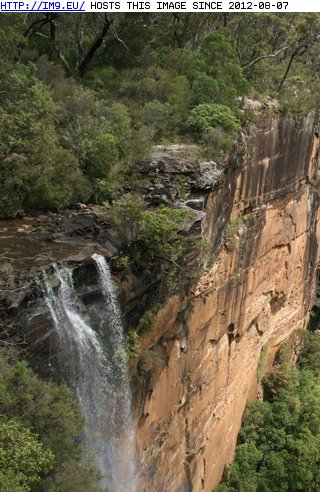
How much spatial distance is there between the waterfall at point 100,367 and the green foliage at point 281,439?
26.1 ft

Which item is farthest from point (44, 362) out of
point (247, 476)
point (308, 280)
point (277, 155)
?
point (308, 280)

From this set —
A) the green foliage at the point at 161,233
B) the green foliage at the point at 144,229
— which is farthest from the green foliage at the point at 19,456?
the green foliage at the point at 161,233

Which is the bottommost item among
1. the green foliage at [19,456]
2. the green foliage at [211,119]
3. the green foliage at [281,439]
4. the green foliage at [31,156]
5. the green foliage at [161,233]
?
the green foliage at [281,439]

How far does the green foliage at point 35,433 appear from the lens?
23.7 feet

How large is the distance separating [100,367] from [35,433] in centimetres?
249

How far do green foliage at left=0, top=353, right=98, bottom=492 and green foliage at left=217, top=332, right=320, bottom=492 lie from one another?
10.9m

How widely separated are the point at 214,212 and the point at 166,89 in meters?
5.75

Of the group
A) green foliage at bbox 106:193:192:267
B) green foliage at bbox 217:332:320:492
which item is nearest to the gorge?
green foliage at bbox 106:193:192:267

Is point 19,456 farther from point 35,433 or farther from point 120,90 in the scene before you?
point 120,90

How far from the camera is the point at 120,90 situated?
17.4 metres

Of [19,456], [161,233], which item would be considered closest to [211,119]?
[161,233]

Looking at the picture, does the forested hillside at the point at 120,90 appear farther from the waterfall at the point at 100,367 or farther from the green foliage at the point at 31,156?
the waterfall at the point at 100,367

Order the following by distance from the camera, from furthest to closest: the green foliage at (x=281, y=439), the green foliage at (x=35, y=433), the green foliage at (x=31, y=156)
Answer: the green foliage at (x=281, y=439) → the green foliage at (x=31, y=156) → the green foliage at (x=35, y=433)

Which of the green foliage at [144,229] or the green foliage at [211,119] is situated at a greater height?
the green foliage at [211,119]
